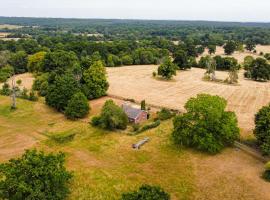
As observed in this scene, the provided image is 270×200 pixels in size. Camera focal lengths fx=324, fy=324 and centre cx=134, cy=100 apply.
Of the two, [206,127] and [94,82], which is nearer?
[206,127]

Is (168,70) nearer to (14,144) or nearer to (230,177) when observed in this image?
(14,144)

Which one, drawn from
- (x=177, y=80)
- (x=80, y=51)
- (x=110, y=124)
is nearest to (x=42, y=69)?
(x=80, y=51)

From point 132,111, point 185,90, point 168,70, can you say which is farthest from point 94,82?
point 168,70

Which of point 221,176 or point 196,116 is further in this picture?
point 196,116

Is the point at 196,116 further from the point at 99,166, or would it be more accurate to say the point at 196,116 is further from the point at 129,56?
the point at 129,56

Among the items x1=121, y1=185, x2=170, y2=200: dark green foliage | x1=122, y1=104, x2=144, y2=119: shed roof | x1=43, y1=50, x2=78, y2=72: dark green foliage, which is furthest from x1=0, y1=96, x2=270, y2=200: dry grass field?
x1=43, y1=50, x2=78, y2=72: dark green foliage

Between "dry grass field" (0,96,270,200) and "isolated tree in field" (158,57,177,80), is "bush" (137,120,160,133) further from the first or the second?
"isolated tree in field" (158,57,177,80)

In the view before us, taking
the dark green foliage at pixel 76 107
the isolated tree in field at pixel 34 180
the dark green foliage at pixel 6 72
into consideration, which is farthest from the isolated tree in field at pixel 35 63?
the isolated tree in field at pixel 34 180
